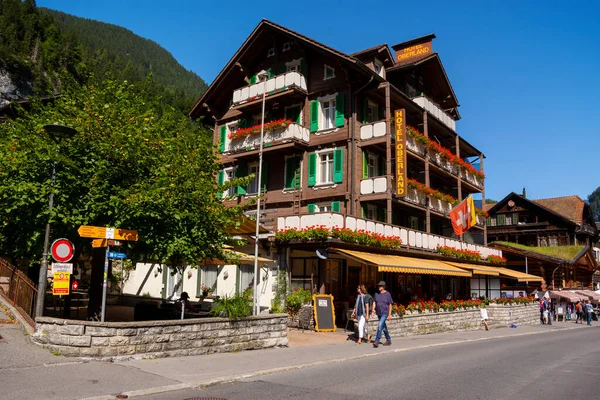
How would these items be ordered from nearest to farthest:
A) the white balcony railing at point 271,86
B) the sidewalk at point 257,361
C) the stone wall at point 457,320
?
the sidewalk at point 257,361, the stone wall at point 457,320, the white balcony railing at point 271,86

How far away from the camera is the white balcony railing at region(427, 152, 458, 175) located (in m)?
29.1

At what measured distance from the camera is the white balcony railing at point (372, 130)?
24.8m

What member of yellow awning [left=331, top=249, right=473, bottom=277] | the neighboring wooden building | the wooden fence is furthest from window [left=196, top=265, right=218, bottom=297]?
the neighboring wooden building

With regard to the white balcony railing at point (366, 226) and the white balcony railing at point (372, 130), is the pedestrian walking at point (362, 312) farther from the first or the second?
the white balcony railing at point (372, 130)

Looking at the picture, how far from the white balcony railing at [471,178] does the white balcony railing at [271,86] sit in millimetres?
12861

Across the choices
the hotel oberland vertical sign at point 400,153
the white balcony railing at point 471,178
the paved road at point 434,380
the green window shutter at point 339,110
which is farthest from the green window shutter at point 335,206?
the white balcony railing at point 471,178

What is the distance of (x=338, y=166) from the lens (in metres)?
25.4

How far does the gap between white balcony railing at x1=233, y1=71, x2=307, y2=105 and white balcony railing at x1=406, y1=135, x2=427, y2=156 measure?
6.09 metres

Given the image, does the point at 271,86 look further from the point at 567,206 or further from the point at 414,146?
the point at 567,206

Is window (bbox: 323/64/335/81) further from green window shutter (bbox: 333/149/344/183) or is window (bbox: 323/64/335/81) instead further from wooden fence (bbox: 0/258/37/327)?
wooden fence (bbox: 0/258/37/327)

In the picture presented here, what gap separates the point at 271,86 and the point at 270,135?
2.72 metres

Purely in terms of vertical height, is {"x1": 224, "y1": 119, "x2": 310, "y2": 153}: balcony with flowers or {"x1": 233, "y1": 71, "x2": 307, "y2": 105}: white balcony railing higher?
{"x1": 233, "y1": 71, "x2": 307, "y2": 105}: white balcony railing

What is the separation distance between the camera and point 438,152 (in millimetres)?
29578

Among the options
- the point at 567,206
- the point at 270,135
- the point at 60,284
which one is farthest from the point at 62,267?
the point at 567,206
